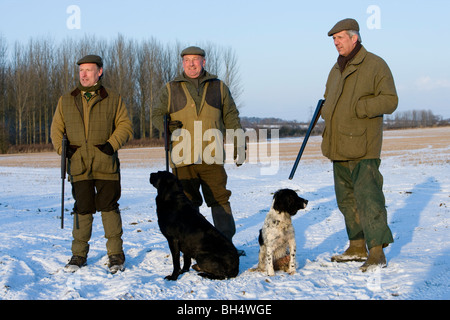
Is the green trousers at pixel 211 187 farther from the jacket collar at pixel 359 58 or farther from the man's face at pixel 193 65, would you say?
the jacket collar at pixel 359 58

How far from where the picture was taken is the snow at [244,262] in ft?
13.2

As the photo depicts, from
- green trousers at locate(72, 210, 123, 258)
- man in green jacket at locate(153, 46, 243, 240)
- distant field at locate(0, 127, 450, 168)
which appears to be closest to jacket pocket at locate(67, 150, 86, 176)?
green trousers at locate(72, 210, 123, 258)

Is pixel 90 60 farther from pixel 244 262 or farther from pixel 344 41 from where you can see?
pixel 244 262

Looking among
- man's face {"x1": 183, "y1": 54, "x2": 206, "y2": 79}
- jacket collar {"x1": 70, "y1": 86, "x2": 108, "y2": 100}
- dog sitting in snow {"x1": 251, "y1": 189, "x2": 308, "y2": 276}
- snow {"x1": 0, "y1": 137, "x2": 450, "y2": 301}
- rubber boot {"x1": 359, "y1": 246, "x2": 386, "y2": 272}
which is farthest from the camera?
man's face {"x1": 183, "y1": 54, "x2": 206, "y2": 79}

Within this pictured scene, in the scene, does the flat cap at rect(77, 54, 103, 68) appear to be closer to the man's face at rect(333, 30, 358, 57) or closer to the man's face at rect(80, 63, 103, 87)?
the man's face at rect(80, 63, 103, 87)

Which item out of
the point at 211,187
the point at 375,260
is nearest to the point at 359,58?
the point at 375,260

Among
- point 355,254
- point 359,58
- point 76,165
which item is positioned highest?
point 359,58

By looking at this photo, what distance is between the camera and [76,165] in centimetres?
502

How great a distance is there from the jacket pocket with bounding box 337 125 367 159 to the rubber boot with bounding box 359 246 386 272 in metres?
0.98

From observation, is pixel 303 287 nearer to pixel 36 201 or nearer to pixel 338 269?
pixel 338 269

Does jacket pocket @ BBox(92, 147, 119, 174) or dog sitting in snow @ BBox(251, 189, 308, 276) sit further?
jacket pocket @ BBox(92, 147, 119, 174)

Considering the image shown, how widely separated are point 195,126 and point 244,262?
5.63 ft

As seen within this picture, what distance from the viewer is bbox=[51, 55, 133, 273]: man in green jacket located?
16.6ft
